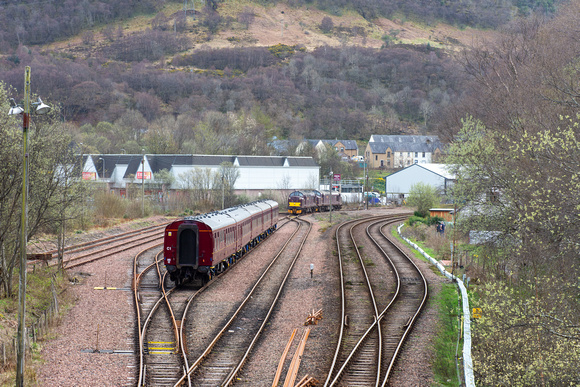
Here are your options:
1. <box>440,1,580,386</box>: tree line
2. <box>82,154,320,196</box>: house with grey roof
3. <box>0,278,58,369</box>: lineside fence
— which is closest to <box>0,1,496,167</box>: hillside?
<box>82,154,320,196</box>: house with grey roof

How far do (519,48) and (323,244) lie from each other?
1778cm

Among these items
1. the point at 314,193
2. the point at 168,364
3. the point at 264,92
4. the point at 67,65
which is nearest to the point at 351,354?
the point at 168,364

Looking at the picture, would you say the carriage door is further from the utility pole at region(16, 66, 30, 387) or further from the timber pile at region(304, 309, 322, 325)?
the utility pole at region(16, 66, 30, 387)

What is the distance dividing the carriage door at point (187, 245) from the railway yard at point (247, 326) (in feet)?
3.72

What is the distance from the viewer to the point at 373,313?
18750mm

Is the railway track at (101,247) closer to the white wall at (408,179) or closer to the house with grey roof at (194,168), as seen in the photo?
the house with grey roof at (194,168)

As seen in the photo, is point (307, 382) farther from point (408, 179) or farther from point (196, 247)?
point (408, 179)

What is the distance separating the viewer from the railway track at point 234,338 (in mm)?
12750

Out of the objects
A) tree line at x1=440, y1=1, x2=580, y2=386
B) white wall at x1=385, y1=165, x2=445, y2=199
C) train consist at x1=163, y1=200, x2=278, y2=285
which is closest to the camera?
tree line at x1=440, y1=1, x2=580, y2=386

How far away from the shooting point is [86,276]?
79.2ft

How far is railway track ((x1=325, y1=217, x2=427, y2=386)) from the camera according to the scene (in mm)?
13289

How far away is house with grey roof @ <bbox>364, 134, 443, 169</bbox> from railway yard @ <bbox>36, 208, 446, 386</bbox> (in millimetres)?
100183

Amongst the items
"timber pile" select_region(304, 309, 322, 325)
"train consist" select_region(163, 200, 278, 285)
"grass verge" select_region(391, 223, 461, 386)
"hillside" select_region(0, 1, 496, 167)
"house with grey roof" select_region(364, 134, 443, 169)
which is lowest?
"grass verge" select_region(391, 223, 461, 386)

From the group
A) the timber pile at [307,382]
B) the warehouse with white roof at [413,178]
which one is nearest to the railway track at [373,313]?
the timber pile at [307,382]
